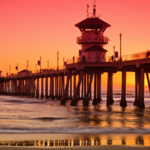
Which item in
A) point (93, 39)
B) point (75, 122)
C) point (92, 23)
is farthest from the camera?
point (92, 23)

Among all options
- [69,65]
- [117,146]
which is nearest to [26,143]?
[117,146]

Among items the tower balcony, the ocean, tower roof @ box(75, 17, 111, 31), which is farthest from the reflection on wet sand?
tower roof @ box(75, 17, 111, 31)

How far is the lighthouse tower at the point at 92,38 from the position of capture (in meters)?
45.1

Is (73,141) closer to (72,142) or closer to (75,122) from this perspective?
(72,142)

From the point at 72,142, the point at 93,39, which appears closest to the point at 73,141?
the point at 72,142

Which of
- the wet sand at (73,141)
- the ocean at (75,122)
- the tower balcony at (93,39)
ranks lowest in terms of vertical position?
the ocean at (75,122)

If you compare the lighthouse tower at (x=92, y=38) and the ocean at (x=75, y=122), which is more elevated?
the lighthouse tower at (x=92, y=38)

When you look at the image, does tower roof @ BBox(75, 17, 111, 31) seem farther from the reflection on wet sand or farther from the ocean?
the reflection on wet sand

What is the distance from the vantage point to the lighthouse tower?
45125mm

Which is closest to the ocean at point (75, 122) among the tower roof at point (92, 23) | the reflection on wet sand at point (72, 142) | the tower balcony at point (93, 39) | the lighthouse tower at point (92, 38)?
the reflection on wet sand at point (72, 142)

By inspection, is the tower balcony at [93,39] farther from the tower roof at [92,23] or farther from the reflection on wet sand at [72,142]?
the reflection on wet sand at [72,142]

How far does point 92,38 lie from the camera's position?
152 feet

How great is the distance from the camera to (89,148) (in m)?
13.9

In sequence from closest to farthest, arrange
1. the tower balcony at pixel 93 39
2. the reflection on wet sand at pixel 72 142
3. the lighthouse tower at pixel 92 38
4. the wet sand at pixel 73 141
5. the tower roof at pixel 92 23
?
the wet sand at pixel 73 141, the reflection on wet sand at pixel 72 142, the lighthouse tower at pixel 92 38, the tower balcony at pixel 93 39, the tower roof at pixel 92 23
